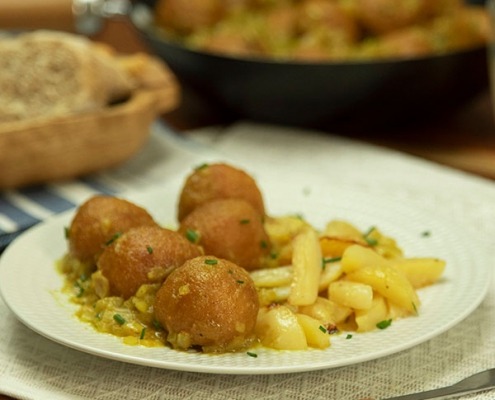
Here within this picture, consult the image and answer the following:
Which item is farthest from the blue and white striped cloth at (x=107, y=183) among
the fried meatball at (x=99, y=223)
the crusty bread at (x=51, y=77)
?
the fried meatball at (x=99, y=223)

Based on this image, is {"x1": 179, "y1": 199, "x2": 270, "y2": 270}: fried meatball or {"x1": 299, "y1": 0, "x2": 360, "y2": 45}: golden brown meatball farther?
{"x1": 299, "y1": 0, "x2": 360, "y2": 45}: golden brown meatball

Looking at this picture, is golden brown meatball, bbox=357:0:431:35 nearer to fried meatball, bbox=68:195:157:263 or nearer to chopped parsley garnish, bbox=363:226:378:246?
chopped parsley garnish, bbox=363:226:378:246

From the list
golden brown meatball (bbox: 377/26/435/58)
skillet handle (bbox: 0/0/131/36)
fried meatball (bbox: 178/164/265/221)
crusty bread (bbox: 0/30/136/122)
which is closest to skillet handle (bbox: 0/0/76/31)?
skillet handle (bbox: 0/0/131/36)

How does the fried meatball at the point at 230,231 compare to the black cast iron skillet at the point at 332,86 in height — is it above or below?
above

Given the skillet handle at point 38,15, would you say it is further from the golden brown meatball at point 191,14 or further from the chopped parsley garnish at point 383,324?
the chopped parsley garnish at point 383,324

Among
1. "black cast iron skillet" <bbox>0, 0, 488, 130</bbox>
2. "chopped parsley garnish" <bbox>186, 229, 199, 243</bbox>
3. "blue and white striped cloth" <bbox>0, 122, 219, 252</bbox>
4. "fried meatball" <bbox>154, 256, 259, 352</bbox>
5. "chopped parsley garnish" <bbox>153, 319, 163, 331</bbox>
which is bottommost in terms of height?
"blue and white striped cloth" <bbox>0, 122, 219, 252</bbox>

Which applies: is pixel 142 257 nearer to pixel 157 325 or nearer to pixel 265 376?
pixel 157 325

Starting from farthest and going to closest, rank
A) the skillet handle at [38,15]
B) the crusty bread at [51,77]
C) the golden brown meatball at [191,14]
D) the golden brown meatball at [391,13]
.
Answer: the skillet handle at [38,15], the golden brown meatball at [191,14], the golden brown meatball at [391,13], the crusty bread at [51,77]
